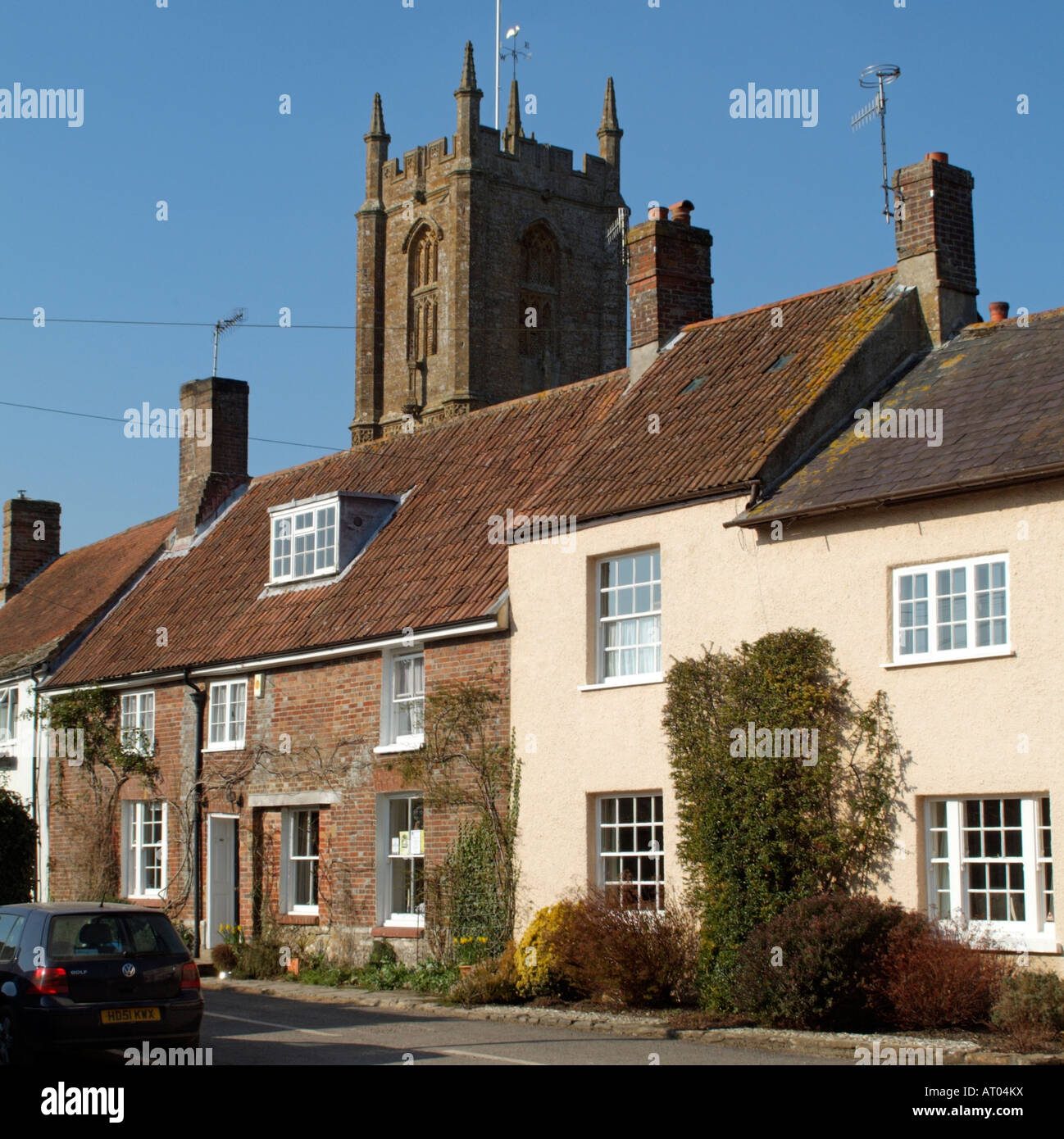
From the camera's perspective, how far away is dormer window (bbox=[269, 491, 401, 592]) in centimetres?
2380

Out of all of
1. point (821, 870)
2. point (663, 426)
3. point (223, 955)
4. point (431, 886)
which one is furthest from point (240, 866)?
point (821, 870)

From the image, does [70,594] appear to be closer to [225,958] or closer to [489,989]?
[225,958]

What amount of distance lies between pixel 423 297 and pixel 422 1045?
206 ft

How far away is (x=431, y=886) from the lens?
19641 millimetres

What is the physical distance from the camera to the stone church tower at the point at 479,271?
235ft

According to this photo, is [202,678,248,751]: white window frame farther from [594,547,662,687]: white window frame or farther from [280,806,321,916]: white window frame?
[594,547,662,687]: white window frame

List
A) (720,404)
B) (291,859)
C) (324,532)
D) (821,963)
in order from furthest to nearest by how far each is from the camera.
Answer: (324,532) < (291,859) < (720,404) < (821,963)

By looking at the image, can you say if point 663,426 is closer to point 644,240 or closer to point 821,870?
point 644,240

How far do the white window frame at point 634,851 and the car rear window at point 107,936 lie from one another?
18.8 ft

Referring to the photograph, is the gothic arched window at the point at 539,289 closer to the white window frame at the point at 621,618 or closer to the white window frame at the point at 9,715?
the white window frame at the point at 9,715

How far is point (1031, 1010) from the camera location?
42.5 feet

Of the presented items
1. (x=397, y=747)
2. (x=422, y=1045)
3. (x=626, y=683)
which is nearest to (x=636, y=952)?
(x=422, y=1045)

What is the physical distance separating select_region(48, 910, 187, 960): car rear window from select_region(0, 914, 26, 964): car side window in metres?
0.40
